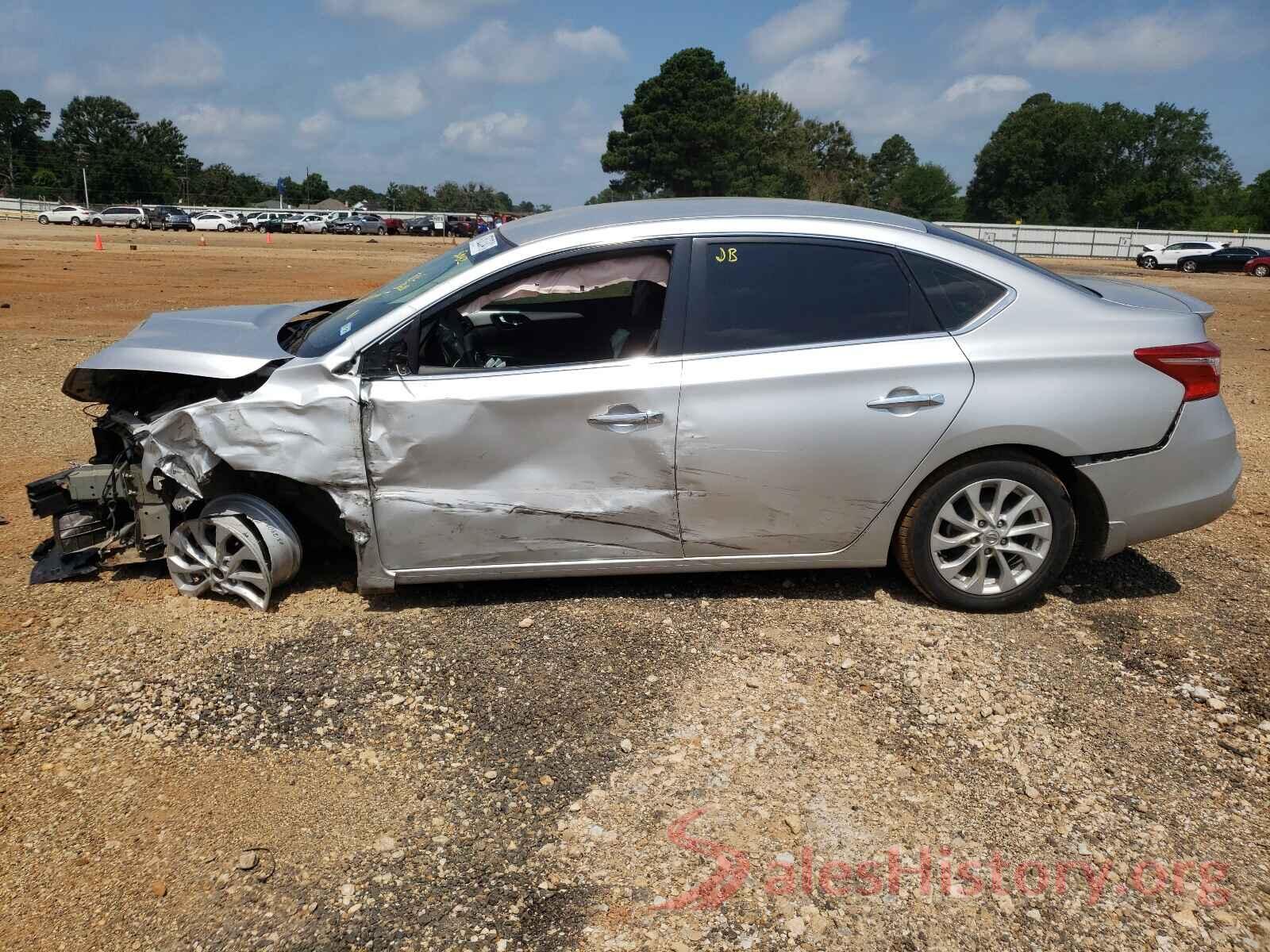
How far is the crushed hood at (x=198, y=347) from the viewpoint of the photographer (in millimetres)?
4207

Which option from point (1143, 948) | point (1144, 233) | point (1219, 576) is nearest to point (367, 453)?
point (1143, 948)

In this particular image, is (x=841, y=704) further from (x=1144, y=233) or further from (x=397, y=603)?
(x=1144, y=233)

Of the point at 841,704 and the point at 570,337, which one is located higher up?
the point at 570,337

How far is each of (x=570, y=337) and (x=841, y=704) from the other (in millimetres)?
2060

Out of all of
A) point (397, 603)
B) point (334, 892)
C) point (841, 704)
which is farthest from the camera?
point (397, 603)

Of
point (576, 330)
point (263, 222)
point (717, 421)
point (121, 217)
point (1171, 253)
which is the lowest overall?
point (717, 421)

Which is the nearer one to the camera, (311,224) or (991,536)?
(991,536)

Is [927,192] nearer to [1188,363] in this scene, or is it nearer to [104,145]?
[104,145]

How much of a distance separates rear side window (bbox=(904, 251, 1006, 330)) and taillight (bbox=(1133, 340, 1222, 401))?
27.1 inches

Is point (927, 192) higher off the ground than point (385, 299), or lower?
higher

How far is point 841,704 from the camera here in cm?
366

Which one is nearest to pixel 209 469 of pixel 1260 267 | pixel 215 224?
pixel 1260 267

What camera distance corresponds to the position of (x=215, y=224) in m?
55.3

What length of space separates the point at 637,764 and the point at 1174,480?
9.14 ft
